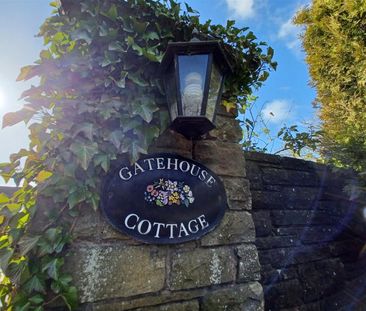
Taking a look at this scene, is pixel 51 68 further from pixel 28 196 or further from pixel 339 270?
pixel 339 270

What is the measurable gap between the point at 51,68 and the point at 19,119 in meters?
0.30

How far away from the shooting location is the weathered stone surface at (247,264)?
139 cm

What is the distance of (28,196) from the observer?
45.1 inches

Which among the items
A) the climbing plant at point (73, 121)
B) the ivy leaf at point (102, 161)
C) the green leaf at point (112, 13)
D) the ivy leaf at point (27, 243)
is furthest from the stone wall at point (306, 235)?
the ivy leaf at point (27, 243)

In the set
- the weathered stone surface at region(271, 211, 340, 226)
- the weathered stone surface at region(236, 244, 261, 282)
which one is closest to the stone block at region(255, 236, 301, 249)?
the weathered stone surface at region(271, 211, 340, 226)

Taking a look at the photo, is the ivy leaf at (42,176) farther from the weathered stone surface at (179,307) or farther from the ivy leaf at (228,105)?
the ivy leaf at (228,105)

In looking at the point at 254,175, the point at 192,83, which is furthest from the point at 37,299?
the point at 254,175

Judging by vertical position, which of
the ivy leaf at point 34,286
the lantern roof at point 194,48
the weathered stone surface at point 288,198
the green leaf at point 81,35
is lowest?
the ivy leaf at point 34,286

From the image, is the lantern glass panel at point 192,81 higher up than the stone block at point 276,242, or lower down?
higher up

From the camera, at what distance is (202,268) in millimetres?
1296

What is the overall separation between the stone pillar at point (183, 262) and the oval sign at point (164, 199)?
2.3 inches

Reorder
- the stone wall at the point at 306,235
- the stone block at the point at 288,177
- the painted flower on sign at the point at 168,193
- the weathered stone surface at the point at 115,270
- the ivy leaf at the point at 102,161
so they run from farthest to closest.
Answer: the stone block at the point at 288,177 → the stone wall at the point at 306,235 → the painted flower on sign at the point at 168,193 → the ivy leaf at the point at 102,161 → the weathered stone surface at the point at 115,270

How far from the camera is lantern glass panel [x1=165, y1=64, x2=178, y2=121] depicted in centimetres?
132

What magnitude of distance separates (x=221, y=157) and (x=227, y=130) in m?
0.20
